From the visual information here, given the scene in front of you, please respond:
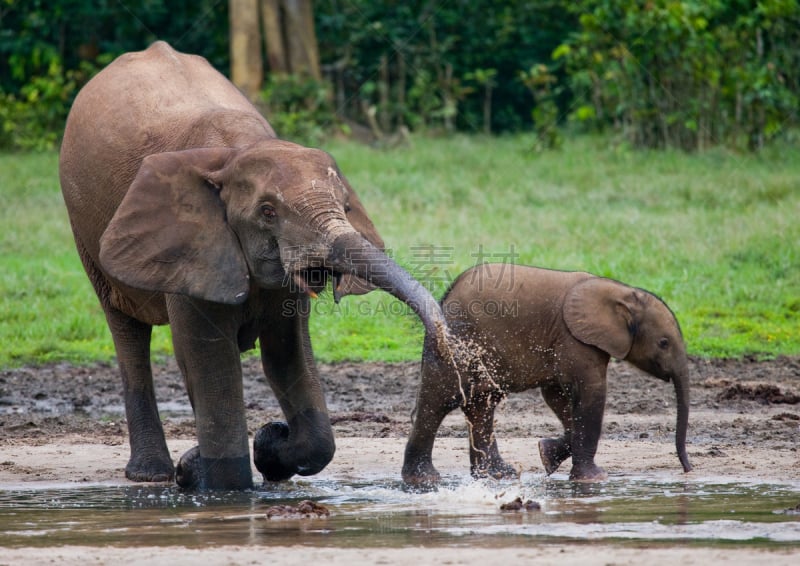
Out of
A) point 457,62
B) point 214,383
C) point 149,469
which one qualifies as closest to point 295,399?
point 214,383

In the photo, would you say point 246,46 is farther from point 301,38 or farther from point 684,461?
point 684,461

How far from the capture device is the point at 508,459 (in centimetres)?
829

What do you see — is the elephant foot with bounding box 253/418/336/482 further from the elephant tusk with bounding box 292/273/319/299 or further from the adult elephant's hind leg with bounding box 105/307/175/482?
the elephant tusk with bounding box 292/273/319/299

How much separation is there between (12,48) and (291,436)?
1737 centimetres

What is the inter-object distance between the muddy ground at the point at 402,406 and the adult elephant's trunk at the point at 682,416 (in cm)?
37

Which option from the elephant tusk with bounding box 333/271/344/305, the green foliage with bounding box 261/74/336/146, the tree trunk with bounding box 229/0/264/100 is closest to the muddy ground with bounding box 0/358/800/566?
the elephant tusk with bounding box 333/271/344/305

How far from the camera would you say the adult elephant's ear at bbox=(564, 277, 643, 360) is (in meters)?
7.82

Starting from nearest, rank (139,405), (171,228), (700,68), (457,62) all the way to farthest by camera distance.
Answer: (171,228)
(139,405)
(700,68)
(457,62)

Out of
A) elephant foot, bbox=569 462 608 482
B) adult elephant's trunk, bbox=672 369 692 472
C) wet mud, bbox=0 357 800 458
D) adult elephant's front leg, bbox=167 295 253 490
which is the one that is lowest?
wet mud, bbox=0 357 800 458

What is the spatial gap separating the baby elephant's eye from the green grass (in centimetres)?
269

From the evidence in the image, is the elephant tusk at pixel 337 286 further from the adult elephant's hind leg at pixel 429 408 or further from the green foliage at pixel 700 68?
the green foliage at pixel 700 68

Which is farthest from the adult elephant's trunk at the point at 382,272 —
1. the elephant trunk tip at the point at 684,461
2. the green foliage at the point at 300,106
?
the green foliage at the point at 300,106

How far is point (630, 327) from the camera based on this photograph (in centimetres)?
798

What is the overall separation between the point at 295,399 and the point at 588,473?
1.62 metres
